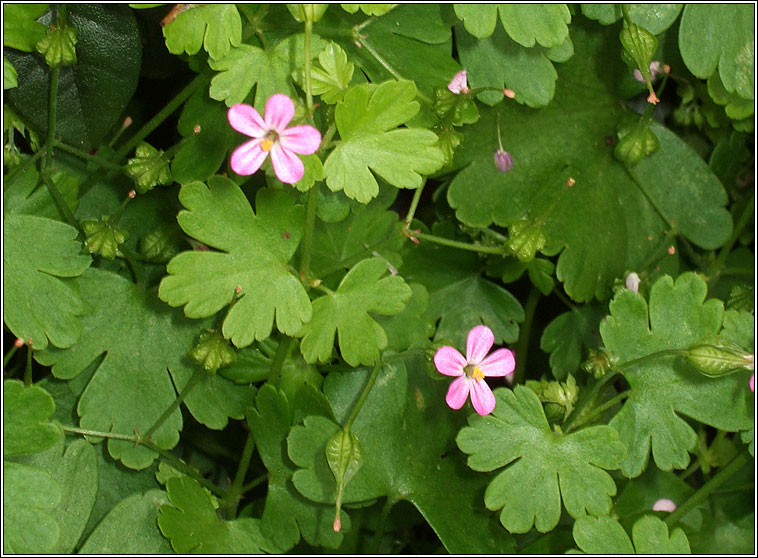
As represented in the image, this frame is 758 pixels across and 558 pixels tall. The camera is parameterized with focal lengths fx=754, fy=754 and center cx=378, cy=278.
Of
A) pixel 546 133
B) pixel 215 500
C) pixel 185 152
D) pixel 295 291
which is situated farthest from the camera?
pixel 546 133

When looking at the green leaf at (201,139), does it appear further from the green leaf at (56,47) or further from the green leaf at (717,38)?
the green leaf at (717,38)

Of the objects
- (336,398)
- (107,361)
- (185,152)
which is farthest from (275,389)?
(185,152)

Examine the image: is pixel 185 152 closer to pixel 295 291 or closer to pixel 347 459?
pixel 295 291

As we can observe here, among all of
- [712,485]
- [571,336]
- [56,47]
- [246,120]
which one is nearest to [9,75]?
[56,47]

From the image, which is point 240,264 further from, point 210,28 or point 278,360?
point 210,28

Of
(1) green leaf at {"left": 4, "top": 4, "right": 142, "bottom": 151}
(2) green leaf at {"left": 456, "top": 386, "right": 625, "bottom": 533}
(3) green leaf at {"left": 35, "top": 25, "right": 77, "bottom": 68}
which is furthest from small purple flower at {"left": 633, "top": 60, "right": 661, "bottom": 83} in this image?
(3) green leaf at {"left": 35, "top": 25, "right": 77, "bottom": 68}

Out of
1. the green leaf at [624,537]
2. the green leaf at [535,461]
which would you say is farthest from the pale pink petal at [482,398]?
the green leaf at [624,537]
